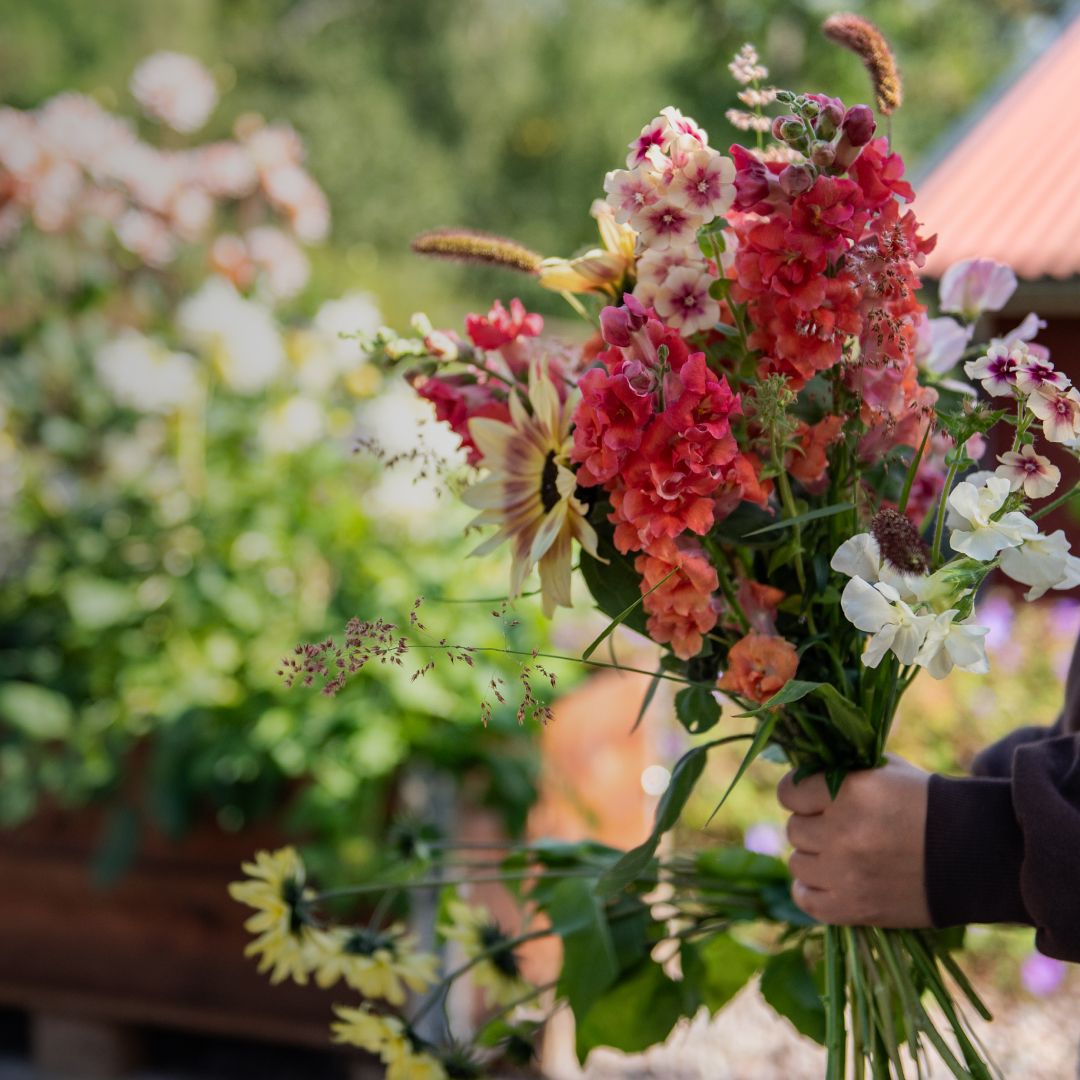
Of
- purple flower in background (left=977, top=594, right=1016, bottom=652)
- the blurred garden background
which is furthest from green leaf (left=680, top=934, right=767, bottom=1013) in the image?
purple flower in background (left=977, top=594, right=1016, bottom=652)

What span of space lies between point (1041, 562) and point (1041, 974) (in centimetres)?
195

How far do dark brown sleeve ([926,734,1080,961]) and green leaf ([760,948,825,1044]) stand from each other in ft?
0.46

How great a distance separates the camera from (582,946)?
2.89 ft

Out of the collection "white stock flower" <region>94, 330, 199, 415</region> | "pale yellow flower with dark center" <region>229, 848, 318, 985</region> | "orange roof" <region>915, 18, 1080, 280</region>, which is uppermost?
"orange roof" <region>915, 18, 1080, 280</region>

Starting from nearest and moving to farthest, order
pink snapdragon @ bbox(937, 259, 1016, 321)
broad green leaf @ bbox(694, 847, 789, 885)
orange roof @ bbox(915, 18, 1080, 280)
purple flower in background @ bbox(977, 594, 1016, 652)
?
pink snapdragon @ bbox(937, 259, 1016, 321)
broad green leaf @ bbox(694, 847, 789, 885)
purple flower in background @ bbox(977, 594, 1016, 652)
orange roof @ bbox(915, 18, 1080, 280)

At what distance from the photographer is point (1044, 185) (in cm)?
356

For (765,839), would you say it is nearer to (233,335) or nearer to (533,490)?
(233,335)

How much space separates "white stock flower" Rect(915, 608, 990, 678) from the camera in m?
0.59

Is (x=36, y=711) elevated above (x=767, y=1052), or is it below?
above

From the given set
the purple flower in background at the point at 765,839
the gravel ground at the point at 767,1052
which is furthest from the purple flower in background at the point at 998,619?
the gravel ground at the point at 767,1052

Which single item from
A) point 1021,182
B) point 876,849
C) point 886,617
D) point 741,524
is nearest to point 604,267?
point 741,524

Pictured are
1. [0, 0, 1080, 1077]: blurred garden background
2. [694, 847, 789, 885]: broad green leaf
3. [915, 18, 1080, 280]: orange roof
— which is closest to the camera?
[694, 847, 789, 885]: broad green leaf

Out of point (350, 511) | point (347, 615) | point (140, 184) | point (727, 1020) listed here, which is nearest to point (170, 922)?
point (347, 615)

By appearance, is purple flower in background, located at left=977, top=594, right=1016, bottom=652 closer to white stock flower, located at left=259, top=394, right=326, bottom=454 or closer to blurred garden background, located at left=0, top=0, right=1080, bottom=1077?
blurred garden background, located at left=0, top=0, right=1080, bottom=1077
